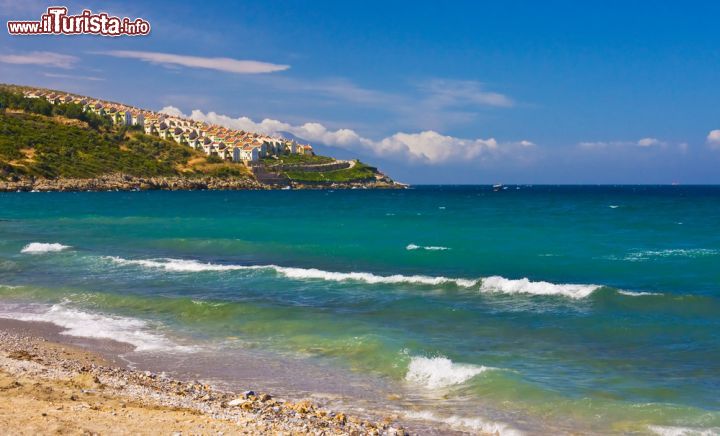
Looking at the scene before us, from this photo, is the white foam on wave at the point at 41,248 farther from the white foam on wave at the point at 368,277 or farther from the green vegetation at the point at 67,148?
the green vegetation at the point at 67,148

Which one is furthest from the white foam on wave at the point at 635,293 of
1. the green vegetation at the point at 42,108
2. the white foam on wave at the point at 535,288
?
the green vegetation at the point at 42,108

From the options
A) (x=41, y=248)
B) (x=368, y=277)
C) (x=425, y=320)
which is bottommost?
(x=425, y=320)

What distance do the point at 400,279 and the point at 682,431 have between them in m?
18.0

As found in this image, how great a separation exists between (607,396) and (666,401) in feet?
4.01

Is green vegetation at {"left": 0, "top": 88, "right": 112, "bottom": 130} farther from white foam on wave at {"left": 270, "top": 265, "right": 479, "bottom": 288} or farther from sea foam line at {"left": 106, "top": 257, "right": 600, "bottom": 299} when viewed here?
white foam on wave at {"left": 270, "top": 265, "right": 479, "bottom": 288}

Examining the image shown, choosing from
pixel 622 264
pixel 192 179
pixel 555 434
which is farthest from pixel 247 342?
pixel 192 179

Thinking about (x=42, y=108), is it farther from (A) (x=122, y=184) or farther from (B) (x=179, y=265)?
(B) (x=179, y=265)

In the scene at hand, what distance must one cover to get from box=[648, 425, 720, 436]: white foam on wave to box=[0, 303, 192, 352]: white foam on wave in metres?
12.3

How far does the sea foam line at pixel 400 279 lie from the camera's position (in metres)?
26.3

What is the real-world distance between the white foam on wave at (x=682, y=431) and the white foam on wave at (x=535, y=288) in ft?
44.6

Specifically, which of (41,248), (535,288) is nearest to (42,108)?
(41,248)

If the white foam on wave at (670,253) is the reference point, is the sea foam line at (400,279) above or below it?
below

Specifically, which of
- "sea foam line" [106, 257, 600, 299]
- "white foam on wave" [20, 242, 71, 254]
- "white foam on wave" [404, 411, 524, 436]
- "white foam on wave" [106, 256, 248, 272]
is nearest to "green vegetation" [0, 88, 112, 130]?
"white foam on wave" [20, 242, 71, 254]

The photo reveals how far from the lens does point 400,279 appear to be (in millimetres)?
29047
